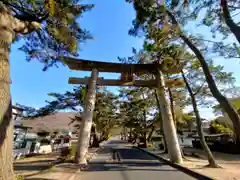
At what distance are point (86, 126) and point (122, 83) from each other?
352 cm

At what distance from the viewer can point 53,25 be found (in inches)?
251

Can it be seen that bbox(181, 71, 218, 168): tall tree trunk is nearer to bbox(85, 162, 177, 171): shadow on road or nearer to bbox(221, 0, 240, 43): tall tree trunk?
bbox(85, 162, 177, 171): shadow on road

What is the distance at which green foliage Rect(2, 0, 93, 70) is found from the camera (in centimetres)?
547

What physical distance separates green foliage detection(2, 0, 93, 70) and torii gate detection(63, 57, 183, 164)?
2843 mm

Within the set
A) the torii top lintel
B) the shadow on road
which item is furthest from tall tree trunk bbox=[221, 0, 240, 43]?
the torii top lintel

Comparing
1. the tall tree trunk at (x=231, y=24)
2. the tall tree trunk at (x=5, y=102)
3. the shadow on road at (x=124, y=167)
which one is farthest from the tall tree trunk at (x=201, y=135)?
the tall tree trunk at (x=5, y=102)

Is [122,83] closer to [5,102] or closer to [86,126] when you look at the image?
[86,126]

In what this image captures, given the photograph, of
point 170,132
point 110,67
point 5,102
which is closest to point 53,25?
point 5,102

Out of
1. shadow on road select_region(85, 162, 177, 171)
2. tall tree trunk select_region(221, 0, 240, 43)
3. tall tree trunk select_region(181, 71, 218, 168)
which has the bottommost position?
shadow on road select_region(85, 162, 177, 171)

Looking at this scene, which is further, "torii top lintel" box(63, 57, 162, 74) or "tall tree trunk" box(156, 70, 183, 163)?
"torii top lintel" box(63, 57, 162, 74)

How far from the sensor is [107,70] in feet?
39.4

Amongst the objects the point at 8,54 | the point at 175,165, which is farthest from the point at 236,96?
the point at 8,54

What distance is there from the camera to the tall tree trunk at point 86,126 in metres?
9.95

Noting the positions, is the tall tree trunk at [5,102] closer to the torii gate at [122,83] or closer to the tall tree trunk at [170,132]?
the torii gate at [122,83]
